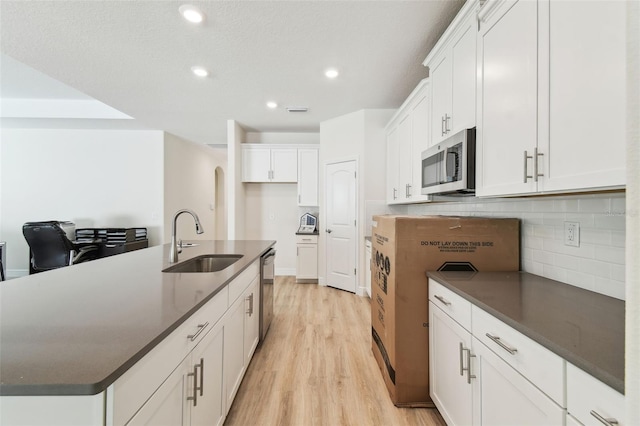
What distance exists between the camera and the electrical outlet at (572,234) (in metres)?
1.27

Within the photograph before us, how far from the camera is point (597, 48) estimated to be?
843 mm

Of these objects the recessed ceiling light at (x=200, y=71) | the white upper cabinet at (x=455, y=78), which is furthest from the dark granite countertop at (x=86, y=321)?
the recessed ceiling light at (x=200, y=71)

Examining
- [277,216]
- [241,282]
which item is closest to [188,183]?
[277,216]

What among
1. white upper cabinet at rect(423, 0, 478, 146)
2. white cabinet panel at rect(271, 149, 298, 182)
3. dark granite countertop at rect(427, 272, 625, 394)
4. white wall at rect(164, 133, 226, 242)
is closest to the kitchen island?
dark granite countertop at rect(427, 272, 625, 394)

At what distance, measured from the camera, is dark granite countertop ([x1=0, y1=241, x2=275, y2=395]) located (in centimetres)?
57

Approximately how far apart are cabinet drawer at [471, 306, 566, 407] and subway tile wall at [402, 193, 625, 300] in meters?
0.58

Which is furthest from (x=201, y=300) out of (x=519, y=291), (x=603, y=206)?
(x=603, y=206)

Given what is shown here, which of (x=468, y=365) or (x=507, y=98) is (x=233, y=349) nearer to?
(x=468, y=365)

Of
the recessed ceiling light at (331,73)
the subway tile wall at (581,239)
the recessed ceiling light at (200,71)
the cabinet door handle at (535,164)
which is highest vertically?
the recessed ceiling light at (200,71)

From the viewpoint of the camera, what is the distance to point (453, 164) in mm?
1655

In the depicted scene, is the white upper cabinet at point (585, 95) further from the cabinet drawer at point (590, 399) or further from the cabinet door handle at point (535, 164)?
the cabinet drawer at point (590, 399)

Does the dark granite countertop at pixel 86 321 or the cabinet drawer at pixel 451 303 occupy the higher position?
the dark granite countertop at pixel 86 321

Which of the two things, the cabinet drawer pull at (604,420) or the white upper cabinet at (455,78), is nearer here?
the cabinet drawer pull at (604,420)

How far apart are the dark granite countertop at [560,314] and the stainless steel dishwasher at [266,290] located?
1.47 meters
